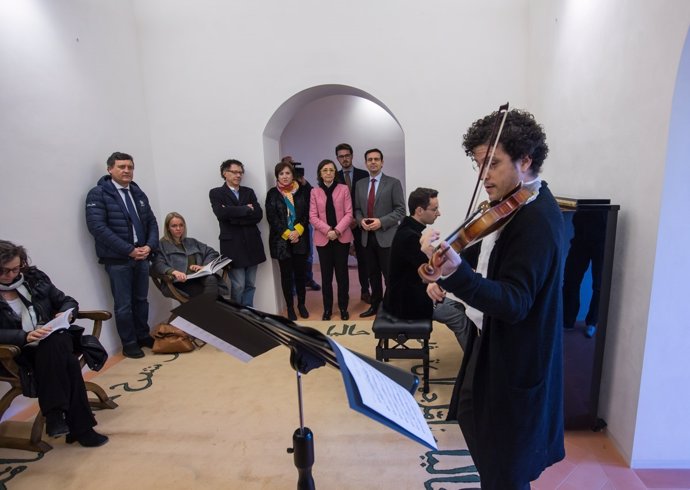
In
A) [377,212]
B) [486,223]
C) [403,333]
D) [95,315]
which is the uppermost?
[486,223]

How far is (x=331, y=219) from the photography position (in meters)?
4.14

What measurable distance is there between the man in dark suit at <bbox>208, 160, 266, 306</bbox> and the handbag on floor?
0.60 metres

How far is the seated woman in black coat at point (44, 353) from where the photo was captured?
226cm

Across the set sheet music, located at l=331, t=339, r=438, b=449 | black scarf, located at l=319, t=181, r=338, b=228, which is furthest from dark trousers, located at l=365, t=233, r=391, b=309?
sheet music, located at l=331, t=339, r=438, b=449

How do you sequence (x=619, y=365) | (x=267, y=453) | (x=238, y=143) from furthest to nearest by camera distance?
1. (x=238, y=143)
2. (x=267, y=453)
3. (x=619, y=365)

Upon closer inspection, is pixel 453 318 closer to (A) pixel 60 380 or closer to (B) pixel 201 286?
(B) pixel 201 286

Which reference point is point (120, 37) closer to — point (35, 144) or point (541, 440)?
point (35, 144)

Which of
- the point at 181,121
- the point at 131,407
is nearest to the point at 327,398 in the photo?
the point at 131,407

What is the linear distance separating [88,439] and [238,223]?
2.08 m

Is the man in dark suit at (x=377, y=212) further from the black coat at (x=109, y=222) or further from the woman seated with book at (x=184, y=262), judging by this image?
the black coat at (x=109, y=222)

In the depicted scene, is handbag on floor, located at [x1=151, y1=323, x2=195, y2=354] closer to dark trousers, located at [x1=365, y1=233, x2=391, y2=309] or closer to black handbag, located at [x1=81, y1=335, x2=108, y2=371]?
black handbag, located at [x1=81, y1=335, x2=108, y2=371]

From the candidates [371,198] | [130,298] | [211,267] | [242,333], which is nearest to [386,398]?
[242,333]

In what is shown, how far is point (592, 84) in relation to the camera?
2.43 meters

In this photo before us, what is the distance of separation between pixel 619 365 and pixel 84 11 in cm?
434
